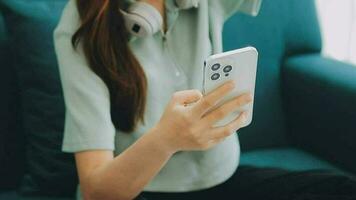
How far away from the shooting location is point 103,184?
76 cm

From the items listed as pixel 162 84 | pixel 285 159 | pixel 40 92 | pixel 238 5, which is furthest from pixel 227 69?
pixel 285 159

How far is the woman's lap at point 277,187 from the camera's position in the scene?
0.92m

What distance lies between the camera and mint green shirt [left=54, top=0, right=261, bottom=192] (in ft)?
2.67

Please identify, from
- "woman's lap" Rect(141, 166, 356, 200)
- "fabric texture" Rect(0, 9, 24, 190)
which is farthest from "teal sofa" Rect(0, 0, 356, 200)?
"woman's lap" Rect(141, 166, 356, 200)

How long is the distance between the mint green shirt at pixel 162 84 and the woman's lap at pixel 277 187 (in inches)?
1.0

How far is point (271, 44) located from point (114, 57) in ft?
2.00

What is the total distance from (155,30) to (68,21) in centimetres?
15

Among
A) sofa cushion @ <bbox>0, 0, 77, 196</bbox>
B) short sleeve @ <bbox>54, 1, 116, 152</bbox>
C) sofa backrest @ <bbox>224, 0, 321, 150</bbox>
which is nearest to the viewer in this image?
short sleeve @ <bbox>54, 1, 116, 152</bbox>

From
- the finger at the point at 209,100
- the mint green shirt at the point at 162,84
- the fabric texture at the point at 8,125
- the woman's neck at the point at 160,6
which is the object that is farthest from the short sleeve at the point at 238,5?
the fabric texture at the point at 8,125

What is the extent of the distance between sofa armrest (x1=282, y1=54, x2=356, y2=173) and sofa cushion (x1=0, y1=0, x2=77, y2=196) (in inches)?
24.0

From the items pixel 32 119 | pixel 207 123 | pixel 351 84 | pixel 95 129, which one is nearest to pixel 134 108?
pixel 95 129

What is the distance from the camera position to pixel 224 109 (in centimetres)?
71

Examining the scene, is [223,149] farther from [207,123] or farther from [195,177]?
[207,123]

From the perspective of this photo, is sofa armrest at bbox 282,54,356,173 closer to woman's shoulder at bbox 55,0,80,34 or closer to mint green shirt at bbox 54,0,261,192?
mint green shirt at bbox 54,0,261,192
